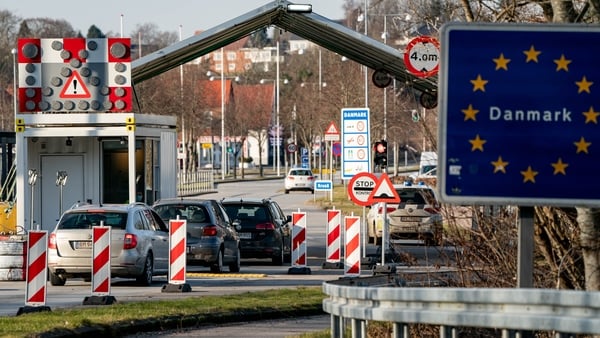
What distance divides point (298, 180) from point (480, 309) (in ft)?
231

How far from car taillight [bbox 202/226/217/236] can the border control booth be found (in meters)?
3.59

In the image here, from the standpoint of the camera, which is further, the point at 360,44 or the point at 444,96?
the point at 360,44

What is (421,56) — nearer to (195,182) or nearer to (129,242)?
(129,242)

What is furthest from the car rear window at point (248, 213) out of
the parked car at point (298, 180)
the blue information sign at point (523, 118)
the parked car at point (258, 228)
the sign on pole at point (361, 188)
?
the parked car at point (298, 180)

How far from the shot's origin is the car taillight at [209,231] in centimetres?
2709

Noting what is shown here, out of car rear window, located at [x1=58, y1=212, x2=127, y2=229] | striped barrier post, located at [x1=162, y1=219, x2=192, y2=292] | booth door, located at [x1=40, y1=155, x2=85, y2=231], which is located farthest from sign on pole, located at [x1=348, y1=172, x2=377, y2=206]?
booth door, located at [x1=40, y1=155, x2=85, y2=231]

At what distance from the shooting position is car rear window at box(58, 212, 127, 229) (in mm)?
23375

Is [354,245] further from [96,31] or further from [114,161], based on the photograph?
[96,31]

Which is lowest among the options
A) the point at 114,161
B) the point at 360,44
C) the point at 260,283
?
the point at 260,283

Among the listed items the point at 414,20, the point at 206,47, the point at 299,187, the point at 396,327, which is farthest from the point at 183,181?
the point at 396,327

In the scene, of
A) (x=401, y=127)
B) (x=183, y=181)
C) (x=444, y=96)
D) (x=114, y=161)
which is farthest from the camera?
(x=183, y=181)

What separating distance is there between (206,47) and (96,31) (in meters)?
137

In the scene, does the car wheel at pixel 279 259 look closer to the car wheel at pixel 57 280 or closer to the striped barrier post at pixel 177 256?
the car wheel at pixel 57 280

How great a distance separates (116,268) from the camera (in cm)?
2320
